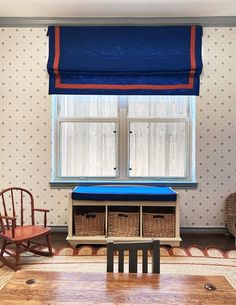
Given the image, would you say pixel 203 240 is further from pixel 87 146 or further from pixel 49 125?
pixel 49 125

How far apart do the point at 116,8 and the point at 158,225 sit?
2678mm

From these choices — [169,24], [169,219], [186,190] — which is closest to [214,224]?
[186,190]

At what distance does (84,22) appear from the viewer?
3.71 metres

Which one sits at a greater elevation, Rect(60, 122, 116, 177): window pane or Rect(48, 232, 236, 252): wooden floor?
Rect(60, 122, 116, 177): window pane

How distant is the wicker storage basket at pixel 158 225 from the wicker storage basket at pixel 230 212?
863 millimetres

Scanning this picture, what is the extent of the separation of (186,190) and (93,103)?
5.71 ft

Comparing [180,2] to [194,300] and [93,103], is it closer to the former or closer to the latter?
[93,103]

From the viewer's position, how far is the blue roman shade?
3.66m

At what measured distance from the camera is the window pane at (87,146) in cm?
390

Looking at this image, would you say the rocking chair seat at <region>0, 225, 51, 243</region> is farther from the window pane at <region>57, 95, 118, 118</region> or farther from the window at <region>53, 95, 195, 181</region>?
the window pane at <region>57, 95, 118, 118</region>

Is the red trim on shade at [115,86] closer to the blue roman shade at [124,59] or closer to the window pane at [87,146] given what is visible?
the blue roman shade at [124,59]

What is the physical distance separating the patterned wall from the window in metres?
0.18

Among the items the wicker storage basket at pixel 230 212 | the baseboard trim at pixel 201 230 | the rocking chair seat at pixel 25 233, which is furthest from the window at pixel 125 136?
the rocking chair seat at pixel 25 233

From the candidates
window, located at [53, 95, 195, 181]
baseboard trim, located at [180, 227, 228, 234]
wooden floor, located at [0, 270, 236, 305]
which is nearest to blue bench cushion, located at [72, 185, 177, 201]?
window, located at [53, 95, 195, 181]
